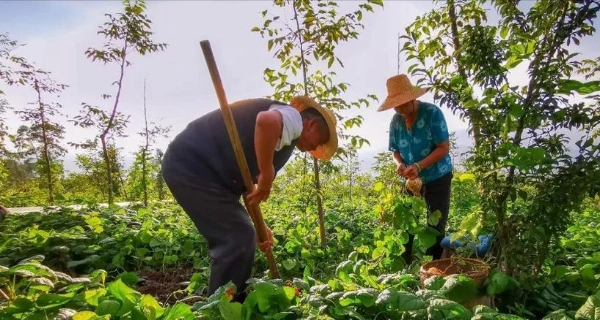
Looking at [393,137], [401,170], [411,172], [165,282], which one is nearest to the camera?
[411,172]

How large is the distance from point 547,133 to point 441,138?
36.7 inches

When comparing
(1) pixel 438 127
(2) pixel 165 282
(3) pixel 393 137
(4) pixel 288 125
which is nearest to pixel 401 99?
(1) pixel 438 127

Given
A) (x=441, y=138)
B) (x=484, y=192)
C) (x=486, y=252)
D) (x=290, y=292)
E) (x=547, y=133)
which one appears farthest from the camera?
(x=441, y=138)

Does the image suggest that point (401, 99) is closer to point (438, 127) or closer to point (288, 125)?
point (438, 127)

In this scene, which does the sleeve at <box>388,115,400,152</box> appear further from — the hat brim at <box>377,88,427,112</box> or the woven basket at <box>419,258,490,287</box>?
the woven basket at <box>419,258,490,287</box>

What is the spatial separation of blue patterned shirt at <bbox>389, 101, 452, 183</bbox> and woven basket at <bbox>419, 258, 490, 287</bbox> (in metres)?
0.87

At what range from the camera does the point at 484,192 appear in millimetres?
2299

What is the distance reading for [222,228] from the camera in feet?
8.14

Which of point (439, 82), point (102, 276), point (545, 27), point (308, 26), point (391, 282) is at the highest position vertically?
point (308, 26)

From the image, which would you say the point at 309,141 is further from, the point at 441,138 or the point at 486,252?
the point at 486,252

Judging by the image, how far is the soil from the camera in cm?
325

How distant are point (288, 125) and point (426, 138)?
133cm

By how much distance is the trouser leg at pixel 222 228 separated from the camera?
2408 millimetres

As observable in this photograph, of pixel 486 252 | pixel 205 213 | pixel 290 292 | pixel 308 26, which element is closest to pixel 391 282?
pixel 290 292
